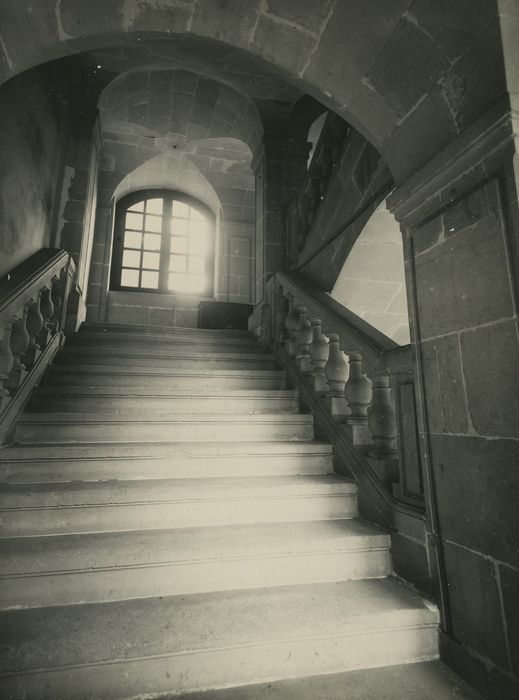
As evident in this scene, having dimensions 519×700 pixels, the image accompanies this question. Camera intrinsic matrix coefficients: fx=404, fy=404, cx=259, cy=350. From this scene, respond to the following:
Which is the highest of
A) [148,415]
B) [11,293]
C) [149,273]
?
[149,273]

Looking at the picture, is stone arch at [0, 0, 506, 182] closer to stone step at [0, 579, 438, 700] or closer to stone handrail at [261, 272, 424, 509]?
stone handrail at [261, 272, 424, 509]

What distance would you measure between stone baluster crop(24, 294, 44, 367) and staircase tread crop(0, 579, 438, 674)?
207 centimetres

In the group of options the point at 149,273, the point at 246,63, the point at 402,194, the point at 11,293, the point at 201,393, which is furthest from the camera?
the point at 149,273

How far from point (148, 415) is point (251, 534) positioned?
1.35 metres

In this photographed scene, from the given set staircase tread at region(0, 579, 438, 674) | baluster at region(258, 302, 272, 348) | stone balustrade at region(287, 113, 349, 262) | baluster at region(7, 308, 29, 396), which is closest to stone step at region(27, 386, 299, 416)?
baluster at region(7, 308, 29, 396)

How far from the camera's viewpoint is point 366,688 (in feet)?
4.69

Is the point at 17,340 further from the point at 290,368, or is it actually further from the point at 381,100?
the point at 381,100

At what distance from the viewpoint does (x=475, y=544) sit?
4.95 feet

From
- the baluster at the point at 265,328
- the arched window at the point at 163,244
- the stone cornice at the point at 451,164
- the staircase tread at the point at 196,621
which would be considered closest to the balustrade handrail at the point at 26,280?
the staircase tread at the point at 196,621

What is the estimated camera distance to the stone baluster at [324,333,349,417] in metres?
2.91

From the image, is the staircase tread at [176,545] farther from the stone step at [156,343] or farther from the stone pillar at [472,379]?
the stone step at [156,343]

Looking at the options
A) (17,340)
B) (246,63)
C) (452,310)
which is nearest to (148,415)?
(17,340)

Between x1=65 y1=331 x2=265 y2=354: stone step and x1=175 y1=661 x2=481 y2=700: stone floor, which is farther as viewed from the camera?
x1=65 y1=331 x2=265 y2=354: stone step

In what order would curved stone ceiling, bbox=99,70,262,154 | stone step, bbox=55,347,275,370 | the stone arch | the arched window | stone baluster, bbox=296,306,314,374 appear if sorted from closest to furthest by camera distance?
1. the stone arch
2. stone baluster, bbox=296,306,314,374
3. stone step, bbox=55,347,275,370
4. curved stone ceiling, bbox=99,70,262,154
5. the arched window
